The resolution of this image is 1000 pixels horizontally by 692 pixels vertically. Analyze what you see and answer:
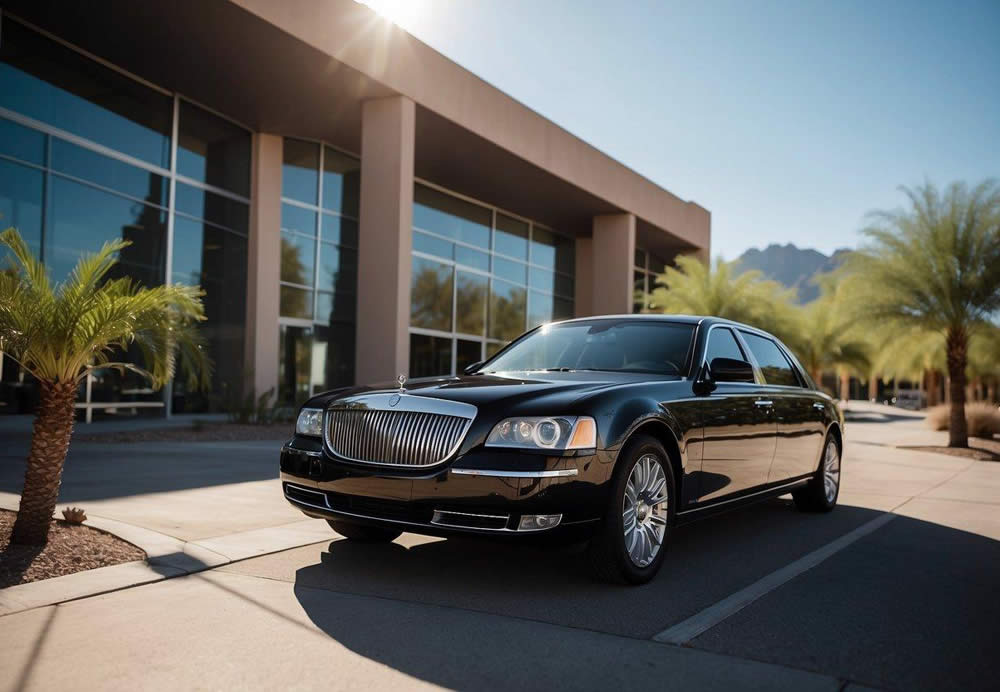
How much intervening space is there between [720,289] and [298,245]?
15680mm

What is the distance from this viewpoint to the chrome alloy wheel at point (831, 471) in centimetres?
802

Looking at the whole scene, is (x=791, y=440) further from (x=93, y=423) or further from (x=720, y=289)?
(x=720, y=289)

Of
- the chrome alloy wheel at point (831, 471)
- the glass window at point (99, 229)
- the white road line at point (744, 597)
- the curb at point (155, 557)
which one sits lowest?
the white road line at point (744, 597)

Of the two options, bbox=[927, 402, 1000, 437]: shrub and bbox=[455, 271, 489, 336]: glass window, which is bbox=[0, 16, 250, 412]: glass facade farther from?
bbox=[927, 402, 1000, 437]: shrub

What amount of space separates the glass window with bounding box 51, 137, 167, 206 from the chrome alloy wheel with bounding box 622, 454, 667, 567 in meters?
13.9

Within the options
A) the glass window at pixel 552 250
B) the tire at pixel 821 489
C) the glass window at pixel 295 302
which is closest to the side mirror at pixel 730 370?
the tire at pixel 821 489

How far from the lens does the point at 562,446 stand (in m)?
4.46

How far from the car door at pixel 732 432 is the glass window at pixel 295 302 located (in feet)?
51.1

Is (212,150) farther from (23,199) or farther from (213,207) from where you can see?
(23,199)

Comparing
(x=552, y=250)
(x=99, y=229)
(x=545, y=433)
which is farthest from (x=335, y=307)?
(x=545, y=433)

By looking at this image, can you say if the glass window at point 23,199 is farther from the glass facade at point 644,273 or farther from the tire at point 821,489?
the glass facade at point 644,273

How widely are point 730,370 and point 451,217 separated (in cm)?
2092

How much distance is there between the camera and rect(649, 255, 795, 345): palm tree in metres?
30.1

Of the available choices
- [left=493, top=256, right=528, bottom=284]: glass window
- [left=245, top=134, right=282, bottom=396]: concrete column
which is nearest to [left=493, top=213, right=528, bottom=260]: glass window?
[left=493, top=256, right=528, bottom=284]: glass window
